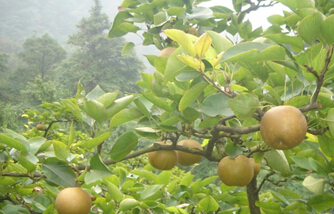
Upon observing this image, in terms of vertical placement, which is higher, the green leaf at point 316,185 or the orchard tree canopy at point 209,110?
the orchard tree canopy at point 209,110

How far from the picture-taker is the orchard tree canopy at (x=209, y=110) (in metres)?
0.75

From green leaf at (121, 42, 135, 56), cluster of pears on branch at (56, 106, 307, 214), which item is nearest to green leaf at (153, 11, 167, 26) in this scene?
green leaf at (121, 42, 135, 56)

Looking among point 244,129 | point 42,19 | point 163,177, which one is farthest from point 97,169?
point 42,19

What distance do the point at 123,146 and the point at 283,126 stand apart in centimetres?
48

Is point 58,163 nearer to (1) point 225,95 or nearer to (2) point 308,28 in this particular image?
(1) point 225,95

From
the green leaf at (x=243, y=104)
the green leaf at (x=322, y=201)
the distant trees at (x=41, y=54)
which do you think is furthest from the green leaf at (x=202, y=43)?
the distant trees at (x=41, y=54)

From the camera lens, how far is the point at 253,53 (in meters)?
0.68

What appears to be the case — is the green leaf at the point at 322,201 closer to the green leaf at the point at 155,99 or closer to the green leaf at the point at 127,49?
the green leaf at the point at 155,99

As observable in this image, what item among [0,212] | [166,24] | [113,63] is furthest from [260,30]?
[113,63]

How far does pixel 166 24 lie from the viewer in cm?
129

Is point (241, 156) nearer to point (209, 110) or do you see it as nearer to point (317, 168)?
point (317, 168)

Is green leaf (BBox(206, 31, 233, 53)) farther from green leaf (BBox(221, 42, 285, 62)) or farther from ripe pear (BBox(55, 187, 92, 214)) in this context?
ripe pear (BBox(55, 187, 92, 214))

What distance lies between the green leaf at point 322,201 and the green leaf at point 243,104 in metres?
0.66

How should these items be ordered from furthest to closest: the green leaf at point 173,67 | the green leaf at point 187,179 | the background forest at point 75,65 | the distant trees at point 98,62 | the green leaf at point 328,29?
1. the distant trees at point 98,62
2. the background forest at point 75,65
3. the green leaf at point 187,179
4. the green leaf at point 173,67
5. the green leaf at point 328,29
